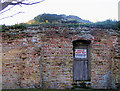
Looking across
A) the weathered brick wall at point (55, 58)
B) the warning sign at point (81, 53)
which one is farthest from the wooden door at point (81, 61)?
the weathered brick wall at point (55, 58)

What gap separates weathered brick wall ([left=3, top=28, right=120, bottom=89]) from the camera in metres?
8.46

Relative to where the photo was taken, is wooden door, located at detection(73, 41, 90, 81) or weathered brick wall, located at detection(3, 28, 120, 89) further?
wooden door, located at detection(73, 41, 90, 81)

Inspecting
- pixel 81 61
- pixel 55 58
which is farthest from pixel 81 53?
pixel 55 58

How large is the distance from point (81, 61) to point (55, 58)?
1.53 meters

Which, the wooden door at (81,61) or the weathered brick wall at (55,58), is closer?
the weathered brick wall at (55,58)

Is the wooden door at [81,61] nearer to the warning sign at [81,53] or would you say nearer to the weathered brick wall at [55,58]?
the warning sign at [81,53]

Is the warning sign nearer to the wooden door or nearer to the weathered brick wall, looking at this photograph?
the wooden door

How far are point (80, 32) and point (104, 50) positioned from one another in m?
1.67

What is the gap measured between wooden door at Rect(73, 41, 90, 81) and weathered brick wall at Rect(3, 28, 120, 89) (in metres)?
0.33

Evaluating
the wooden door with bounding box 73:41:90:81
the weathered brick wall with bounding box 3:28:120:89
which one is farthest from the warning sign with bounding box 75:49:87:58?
the weathered brick wall with bounding box 3:28:120:89

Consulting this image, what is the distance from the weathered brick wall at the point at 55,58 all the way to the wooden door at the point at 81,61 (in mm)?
332

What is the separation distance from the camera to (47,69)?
334 inches

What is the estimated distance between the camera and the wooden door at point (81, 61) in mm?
8797

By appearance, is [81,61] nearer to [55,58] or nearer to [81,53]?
[81,53]
